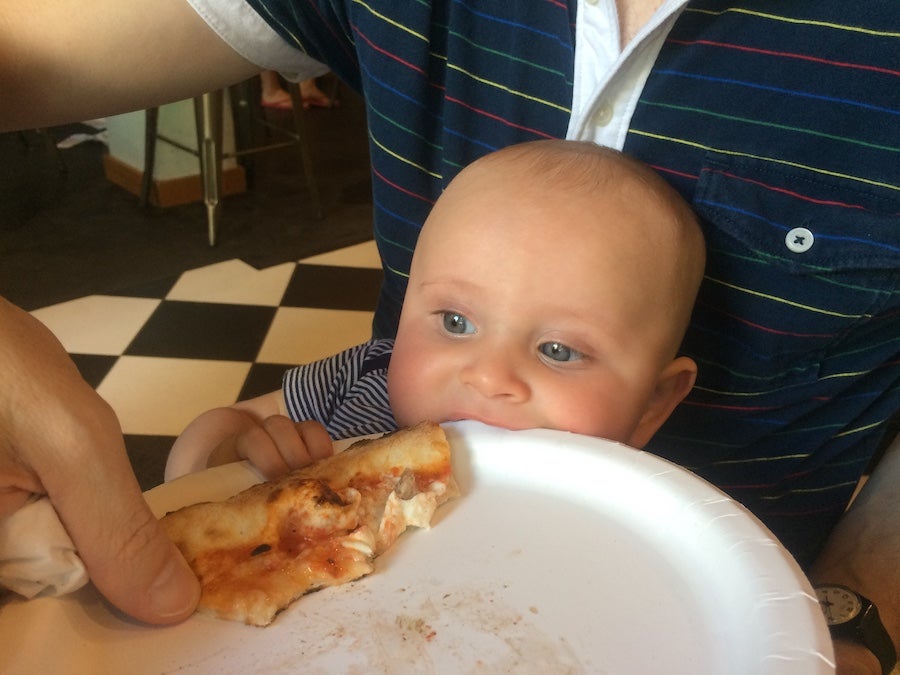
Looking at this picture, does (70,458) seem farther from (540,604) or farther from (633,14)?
(633,14)

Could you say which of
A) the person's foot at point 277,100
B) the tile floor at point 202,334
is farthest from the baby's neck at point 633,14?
the person's foot at point 277,100

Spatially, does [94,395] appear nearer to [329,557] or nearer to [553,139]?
[329,557]

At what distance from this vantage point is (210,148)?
313 cm

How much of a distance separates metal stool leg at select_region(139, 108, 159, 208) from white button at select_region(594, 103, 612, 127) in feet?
9.21

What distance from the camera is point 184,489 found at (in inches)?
25.9

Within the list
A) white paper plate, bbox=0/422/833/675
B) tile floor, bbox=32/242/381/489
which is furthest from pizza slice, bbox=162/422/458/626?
tile floor, bbox=32/242/381/489

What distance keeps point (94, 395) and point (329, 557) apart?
230mm

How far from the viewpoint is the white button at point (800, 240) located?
829 millimetres

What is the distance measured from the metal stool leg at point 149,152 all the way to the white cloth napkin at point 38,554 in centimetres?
308

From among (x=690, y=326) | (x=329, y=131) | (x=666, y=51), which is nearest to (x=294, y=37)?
(x=666, y=51)

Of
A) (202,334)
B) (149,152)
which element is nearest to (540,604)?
(202,334)

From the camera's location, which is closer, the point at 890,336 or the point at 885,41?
the point at 885,41

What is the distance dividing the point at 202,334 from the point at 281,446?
1.89 m

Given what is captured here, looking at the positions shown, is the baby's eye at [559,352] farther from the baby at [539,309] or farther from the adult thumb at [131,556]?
the adult thumb at [131,556]
